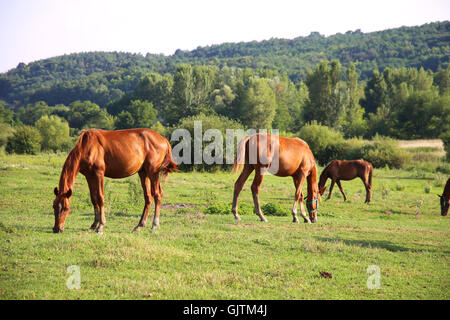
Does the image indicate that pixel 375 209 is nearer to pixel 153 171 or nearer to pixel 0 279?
pixel 153 171

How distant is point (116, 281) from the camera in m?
5.94

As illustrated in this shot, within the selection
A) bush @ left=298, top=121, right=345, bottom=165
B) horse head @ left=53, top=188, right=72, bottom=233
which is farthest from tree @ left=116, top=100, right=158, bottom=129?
horse head @ left=53, top=188, right=72, bottom=233

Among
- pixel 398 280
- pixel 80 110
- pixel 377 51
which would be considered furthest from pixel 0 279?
pixel 377 51

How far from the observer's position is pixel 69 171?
849 cm

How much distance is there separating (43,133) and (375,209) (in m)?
48.4

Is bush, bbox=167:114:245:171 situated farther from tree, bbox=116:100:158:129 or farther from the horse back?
tree, bbox=116:100:158:129

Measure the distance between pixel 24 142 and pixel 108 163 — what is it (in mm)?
39021

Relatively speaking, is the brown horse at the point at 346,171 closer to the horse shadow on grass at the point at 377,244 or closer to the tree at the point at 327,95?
the horse shadow on grass at the point at 377,244

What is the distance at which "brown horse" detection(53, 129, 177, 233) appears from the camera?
28.0 ft

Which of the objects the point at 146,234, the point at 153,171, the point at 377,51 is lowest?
the point at 146,234

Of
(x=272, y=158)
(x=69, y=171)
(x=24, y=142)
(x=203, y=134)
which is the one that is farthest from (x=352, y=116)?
(x=69, y=171)

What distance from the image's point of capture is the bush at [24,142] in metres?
43.2

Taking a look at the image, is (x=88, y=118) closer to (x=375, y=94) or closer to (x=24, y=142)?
(x=24, y=142)

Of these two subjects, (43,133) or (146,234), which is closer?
(146,234)
